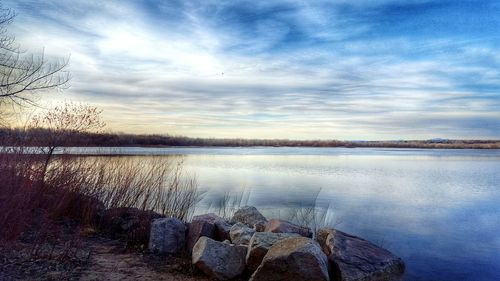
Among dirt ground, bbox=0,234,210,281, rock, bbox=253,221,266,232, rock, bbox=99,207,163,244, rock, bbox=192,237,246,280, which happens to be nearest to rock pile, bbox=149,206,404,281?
rock, bbox=192,237,246,280

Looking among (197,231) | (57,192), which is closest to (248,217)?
(197,231)

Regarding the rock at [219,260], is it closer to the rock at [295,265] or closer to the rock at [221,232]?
the rock at [295,265]

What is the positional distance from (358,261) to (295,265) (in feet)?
4.69

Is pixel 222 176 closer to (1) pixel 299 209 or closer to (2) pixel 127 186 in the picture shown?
(1) pixel 299 209

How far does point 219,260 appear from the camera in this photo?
7434 mm

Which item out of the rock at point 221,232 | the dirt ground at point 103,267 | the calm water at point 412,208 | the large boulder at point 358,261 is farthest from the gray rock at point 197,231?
the calm water at point 412,208

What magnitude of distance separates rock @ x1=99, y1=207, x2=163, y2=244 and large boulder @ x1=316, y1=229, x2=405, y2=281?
3.93 metres

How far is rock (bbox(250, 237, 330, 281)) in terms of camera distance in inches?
263

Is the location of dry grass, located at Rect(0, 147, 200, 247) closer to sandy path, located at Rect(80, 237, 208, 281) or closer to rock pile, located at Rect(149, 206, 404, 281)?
sandy path, located at Rect(80, 237, 208, 281)

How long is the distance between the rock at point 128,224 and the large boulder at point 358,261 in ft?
12.9

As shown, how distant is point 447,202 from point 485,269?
370 inches

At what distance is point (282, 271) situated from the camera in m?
6.74

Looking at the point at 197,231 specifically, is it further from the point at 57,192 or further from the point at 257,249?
the point at 57,192

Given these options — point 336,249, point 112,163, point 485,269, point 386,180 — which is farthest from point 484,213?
point 112,163
